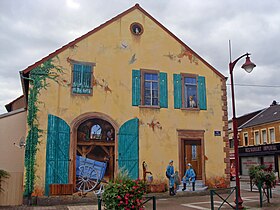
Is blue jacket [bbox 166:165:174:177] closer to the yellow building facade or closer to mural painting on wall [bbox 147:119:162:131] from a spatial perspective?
the yellow building facade

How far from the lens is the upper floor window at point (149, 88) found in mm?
16266

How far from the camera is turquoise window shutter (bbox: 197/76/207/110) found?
1733 cm

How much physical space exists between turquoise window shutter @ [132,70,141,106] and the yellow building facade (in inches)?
1.8

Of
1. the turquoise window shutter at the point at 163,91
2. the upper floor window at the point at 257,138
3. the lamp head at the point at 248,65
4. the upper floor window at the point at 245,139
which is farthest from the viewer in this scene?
the upper floor window at the point at 245,139

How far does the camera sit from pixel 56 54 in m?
15.2

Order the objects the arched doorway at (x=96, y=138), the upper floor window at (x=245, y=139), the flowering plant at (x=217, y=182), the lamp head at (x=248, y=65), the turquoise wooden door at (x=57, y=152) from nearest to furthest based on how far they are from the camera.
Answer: the lamp head at (x=248, y=65), the turquoise wooden door at (x=57, y=152), the arched doorway at (x=96, y=138), the flowering plant at (x=217, y=182), the upper floor window at (x=245, y=139)

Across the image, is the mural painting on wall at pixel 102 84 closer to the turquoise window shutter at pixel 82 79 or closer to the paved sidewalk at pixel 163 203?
the turquoise window shutter at pixel 82 79

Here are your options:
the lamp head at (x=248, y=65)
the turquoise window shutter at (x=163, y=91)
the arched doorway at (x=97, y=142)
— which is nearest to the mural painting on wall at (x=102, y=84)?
the arched doorway at (x=97, y=142)

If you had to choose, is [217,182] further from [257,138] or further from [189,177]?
[257,138]

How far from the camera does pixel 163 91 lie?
1675 centimetres

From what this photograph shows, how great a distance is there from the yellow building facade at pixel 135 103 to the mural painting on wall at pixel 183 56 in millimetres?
30

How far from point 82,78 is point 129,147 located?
12.2ft

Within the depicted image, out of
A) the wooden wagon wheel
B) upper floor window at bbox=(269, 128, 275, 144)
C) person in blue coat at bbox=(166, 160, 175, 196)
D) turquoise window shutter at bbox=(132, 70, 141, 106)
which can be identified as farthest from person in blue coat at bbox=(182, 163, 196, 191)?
upper floor window at bbox=(269, 128, 275, 144)

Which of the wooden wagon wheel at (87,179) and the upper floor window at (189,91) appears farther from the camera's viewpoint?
the upper floor window at (189,91)
